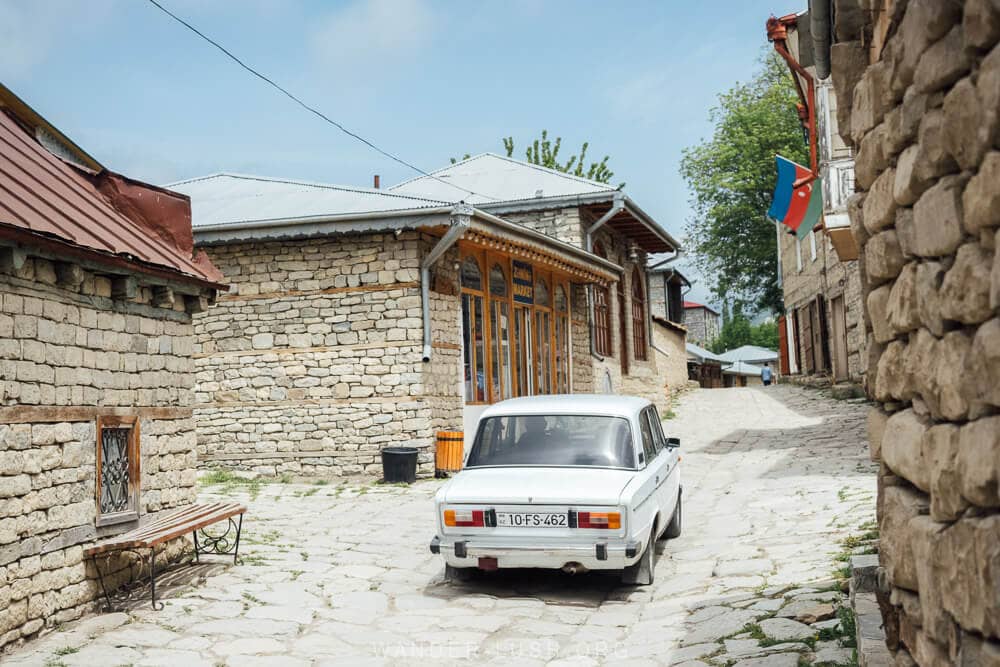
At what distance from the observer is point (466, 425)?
15.3 metres

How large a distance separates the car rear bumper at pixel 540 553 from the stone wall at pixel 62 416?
2.69 meters

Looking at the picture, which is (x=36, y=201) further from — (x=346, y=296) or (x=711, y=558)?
(x=346, y=296)

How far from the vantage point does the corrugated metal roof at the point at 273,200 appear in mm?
14367

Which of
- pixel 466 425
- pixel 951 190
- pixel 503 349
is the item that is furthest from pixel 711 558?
pixel 503 349

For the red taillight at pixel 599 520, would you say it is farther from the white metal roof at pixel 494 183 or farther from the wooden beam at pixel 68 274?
the white metal roof at pixel 494 183

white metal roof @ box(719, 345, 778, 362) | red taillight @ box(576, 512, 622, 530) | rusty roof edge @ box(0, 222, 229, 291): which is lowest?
red taillight @ box(576, 512, 622, 530)

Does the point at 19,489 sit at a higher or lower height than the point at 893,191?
lower

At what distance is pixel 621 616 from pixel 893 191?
14.7 ft

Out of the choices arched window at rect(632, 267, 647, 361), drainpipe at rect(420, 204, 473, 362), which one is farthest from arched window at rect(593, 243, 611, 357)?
drainpipe at rect(420, 204, 473, 362)

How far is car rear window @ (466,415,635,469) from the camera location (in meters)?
8.01

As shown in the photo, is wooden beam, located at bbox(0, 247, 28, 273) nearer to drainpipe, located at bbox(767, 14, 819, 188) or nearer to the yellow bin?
the yellow bin

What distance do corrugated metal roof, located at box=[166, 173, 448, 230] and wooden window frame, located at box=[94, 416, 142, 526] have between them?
6.21 m

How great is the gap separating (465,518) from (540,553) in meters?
0.63

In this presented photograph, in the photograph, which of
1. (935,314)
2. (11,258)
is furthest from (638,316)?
(935,314)
